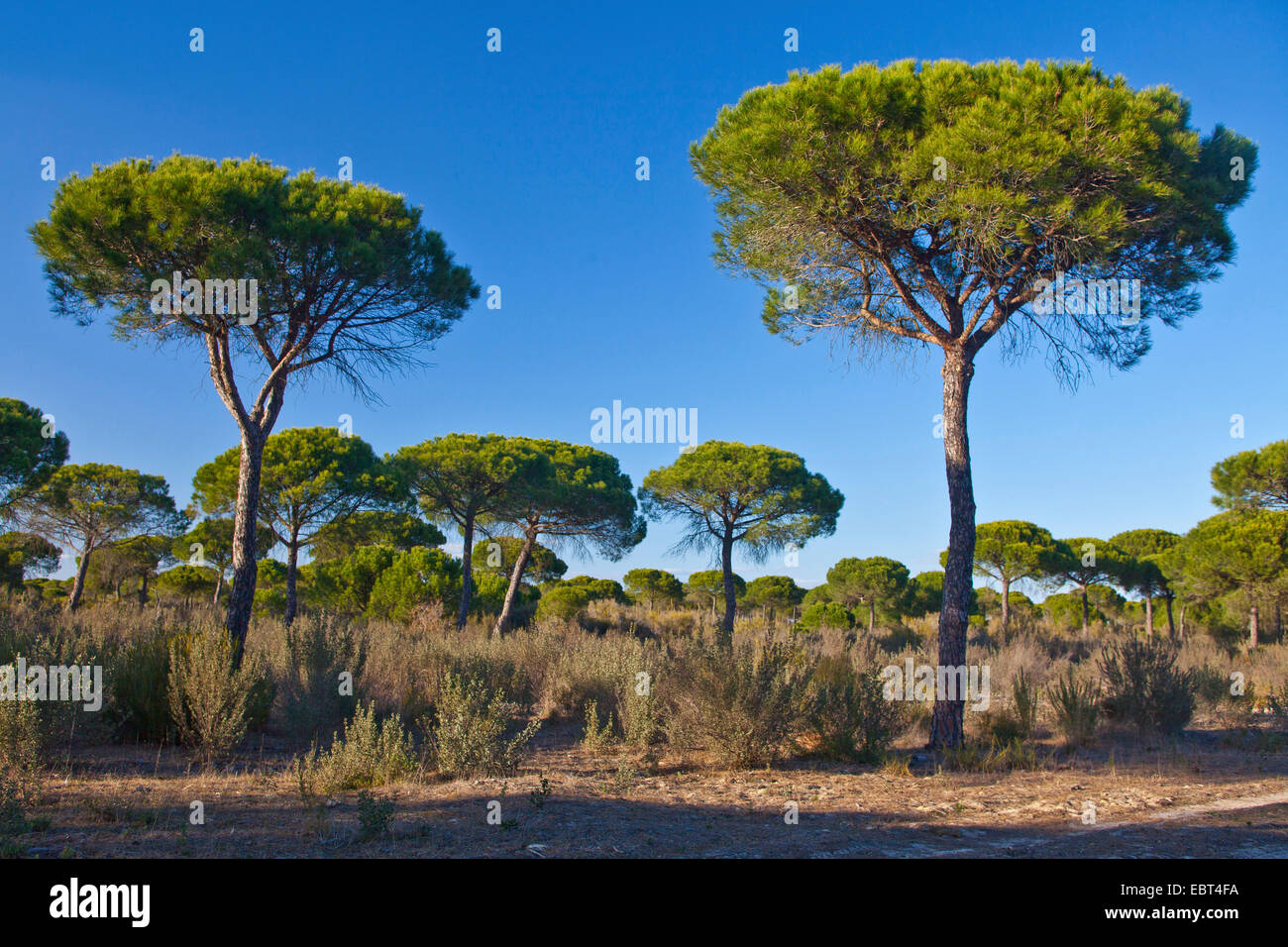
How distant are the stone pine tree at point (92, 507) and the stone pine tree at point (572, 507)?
13.3 metres

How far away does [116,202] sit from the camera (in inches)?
337

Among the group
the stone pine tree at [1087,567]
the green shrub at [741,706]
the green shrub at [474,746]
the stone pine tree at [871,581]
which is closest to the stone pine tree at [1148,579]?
the stone pine tree at [1087,567]

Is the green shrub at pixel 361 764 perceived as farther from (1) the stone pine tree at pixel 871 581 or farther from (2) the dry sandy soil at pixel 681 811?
(1) the stone pine tree at pixel 871 581

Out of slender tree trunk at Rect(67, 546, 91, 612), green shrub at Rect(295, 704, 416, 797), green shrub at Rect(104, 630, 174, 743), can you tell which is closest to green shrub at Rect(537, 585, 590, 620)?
slender tree trunk at Rect(67, 546, 91, 612)

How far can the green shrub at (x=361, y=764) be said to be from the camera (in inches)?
209

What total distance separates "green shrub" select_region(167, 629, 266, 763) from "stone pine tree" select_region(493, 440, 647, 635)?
12472 mm

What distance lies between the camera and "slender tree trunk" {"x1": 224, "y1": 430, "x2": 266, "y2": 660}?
8.38 metres

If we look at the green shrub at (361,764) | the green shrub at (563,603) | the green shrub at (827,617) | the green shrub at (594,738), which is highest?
the green shrub at (361,764)

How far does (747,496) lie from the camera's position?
22.2 metres
